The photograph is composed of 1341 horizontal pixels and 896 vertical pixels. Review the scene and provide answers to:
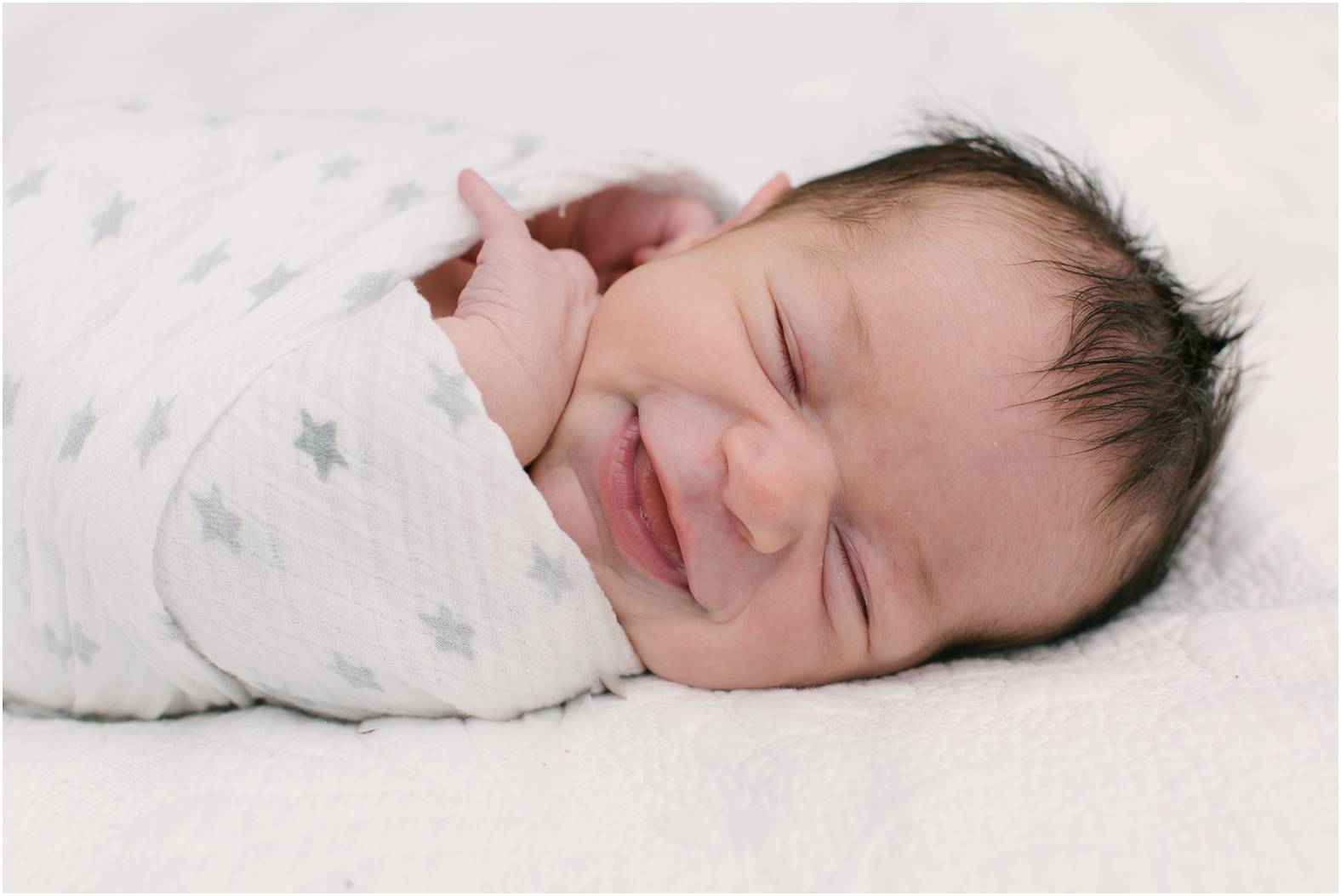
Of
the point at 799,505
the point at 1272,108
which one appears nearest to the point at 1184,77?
the point at 1272,108

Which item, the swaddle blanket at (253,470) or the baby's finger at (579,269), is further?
the baby's finger at (579,269)

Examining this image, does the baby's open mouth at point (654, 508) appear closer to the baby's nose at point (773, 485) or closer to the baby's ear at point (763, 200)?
the baby's nose at point (773, 485)

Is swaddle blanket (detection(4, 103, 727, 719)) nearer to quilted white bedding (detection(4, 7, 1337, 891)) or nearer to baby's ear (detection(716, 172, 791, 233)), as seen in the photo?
quilted white bedding (detection(4, 7, 1337, 891))

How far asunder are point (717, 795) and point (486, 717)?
0.89ft

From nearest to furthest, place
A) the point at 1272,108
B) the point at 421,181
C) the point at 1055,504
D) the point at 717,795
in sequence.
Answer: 1. the point at 717,795
2. the point at 1055,504
3. the point at 421,181
4. the point at 1272,108

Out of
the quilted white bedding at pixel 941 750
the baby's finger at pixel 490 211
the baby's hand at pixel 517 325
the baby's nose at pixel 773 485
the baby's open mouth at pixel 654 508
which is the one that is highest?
the baby's finger at pixel 490 211

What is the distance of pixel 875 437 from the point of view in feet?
3.13

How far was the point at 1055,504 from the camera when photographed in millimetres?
974

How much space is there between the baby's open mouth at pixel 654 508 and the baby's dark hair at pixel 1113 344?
0.33 m

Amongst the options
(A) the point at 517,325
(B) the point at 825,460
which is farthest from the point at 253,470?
(B) the point at 825,460

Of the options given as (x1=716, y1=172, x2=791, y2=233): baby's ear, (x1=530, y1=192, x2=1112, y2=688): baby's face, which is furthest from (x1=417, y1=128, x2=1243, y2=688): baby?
(x1=716, y1=172, x2=791, y2=233): baby's ear

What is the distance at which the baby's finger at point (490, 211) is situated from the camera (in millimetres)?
1094

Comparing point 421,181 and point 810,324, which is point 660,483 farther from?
point 421,181

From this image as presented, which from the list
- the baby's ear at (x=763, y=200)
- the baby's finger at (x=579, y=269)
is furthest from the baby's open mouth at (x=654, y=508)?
the baby's ear at (x=763, y=200)
